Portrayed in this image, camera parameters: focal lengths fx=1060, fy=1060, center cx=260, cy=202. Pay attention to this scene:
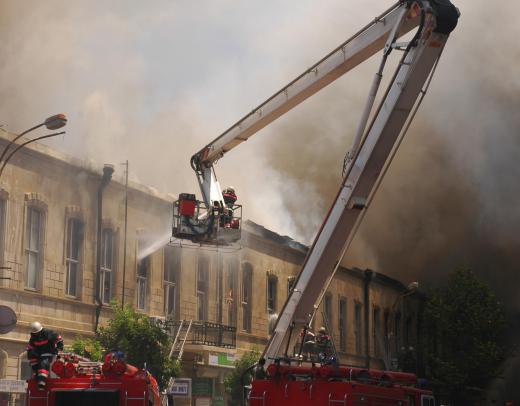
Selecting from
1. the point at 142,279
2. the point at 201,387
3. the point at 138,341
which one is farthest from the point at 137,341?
the point at 201,387

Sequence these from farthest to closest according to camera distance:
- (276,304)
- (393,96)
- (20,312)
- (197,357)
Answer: (276,304) → (197,357) → (20,312) → (393,96)

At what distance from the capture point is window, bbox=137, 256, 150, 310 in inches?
1362

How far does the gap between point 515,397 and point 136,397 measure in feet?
142

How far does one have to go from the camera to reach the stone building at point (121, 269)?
96.0 feet

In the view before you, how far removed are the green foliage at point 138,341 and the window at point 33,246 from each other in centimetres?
255

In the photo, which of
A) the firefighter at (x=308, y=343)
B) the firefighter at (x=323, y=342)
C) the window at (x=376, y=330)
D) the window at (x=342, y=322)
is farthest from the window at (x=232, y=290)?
the firefighter at (x=323, y=342)

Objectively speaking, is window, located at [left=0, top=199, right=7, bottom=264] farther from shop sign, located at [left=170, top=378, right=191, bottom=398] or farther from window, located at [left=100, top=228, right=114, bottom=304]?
shop sign, located at [left=170, top=378, right=191, bottom=398]

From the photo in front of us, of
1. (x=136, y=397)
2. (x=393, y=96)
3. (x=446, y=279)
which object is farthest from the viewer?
(x=446, y=279)

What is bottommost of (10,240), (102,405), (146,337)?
(102,405)

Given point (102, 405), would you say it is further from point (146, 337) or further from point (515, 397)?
point (515, 397)

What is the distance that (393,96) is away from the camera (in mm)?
20484

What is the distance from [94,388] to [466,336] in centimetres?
3497

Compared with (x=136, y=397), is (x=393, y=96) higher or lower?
higher

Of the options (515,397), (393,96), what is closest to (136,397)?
(393,96)
